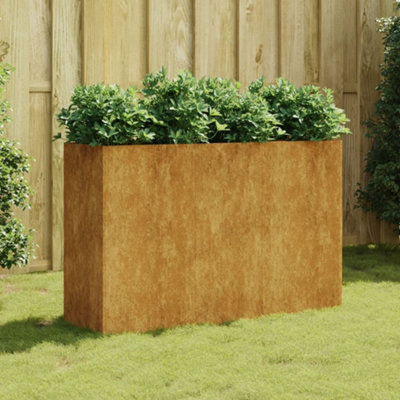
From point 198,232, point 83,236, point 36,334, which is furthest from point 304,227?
point 36,334


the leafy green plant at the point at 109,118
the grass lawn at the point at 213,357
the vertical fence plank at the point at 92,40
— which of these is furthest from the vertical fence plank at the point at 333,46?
the leafy green plant at the point at 109,118

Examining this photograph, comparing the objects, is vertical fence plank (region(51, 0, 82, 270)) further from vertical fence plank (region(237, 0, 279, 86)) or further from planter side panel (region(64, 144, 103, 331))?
planter side panel (region(64, 144, 103, 331))

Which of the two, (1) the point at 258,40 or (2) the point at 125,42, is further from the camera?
(1) the point at 258,40

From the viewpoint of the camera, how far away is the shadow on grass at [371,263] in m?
7.26

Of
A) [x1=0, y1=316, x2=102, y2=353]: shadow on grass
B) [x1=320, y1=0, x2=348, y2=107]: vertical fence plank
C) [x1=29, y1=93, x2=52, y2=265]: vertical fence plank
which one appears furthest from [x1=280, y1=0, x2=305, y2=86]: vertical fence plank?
[x1=0, y1=316, x2=102, y2=353]: shadow on grass

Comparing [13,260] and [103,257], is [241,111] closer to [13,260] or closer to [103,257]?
[103,257]

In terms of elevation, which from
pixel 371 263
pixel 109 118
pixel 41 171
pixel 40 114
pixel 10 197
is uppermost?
pixel 40 114

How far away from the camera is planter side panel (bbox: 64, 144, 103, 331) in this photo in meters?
5.34

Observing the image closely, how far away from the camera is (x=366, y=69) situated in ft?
28.7

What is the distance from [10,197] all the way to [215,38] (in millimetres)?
2696

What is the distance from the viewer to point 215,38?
7.98m

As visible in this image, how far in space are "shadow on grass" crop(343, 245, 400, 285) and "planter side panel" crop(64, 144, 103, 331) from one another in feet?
8.13

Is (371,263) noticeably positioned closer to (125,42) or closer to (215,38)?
(215,38)

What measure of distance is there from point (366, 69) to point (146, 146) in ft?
13.5
